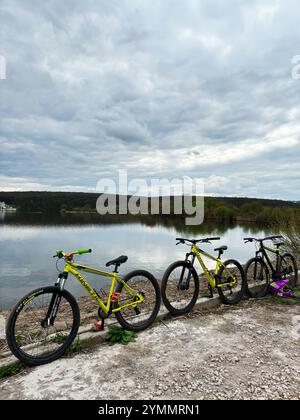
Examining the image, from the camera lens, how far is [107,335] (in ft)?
10.8

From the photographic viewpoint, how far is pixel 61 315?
14.1ft

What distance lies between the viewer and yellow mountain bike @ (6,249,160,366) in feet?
9.14

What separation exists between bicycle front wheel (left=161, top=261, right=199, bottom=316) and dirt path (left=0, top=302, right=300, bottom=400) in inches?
15.4

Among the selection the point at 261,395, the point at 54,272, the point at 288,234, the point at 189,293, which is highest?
→ the point at 288,234

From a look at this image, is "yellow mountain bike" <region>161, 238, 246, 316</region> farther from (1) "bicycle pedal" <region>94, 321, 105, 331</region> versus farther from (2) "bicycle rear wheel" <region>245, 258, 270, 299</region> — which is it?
(1) "bicycle pedal" <region>94, 321, 105, 331</region>

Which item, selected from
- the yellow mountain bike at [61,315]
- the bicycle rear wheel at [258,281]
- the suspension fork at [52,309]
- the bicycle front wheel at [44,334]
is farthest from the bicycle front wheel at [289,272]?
the suspension fork at [52,309]

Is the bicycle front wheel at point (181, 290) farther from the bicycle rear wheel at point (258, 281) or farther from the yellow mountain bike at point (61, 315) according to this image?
the bicycle rear wheel at point (258, 281)

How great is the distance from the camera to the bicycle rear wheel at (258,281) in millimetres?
5070

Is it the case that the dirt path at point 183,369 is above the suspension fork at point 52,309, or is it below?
below

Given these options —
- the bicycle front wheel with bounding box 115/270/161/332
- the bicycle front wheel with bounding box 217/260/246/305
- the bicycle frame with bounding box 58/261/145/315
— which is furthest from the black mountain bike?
the bicycle frame with bounding box 58/261/145/315

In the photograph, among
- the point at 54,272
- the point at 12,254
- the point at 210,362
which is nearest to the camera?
the point at 210,362

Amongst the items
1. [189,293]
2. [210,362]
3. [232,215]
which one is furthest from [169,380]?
[232,215]
